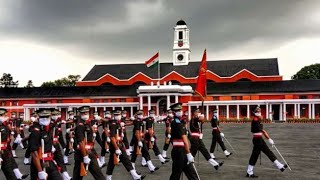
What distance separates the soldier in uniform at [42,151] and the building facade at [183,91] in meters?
61.3

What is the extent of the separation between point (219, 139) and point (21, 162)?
8.71 m

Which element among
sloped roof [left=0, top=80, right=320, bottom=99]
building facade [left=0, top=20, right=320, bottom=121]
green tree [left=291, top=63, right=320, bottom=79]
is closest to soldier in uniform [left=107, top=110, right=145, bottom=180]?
building facade [left=0, top=20, right=320, bottom=121]

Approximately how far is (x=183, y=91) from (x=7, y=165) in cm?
6334

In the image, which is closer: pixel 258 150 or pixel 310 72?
pixel 258 150

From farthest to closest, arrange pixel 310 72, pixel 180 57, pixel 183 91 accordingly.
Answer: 1. pixel 310 72
2. pixel 180 57
3. pixel 183 91

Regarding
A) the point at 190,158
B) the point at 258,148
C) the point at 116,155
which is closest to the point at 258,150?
the point at 258,148

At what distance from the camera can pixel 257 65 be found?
84.2 metres

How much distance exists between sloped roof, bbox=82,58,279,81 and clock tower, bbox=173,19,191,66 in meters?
1.74

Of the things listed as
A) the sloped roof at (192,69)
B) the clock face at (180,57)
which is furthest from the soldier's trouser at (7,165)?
the clock face at (180,57)

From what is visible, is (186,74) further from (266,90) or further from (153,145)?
(153,145)

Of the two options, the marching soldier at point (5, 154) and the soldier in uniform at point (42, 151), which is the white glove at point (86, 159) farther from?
the marching soldier at point (5, 154)

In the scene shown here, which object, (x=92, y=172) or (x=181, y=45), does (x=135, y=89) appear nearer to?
(x=181, y=45)

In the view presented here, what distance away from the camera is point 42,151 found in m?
8.96

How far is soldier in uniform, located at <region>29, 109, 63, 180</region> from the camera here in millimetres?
8766
